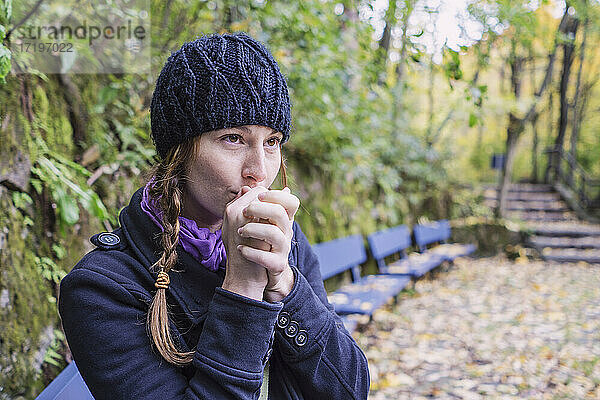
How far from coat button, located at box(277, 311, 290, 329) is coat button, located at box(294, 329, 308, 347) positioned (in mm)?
42

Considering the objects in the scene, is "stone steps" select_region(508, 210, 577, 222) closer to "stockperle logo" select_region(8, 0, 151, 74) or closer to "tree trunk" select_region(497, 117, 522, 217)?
"tree trunk" select_region(497, 117, 522, 217)

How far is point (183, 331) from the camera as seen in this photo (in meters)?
1.20

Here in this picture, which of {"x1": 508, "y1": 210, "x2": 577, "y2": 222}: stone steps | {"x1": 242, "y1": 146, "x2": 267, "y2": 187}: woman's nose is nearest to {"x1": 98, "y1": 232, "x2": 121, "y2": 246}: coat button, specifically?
{"x1": 242, "y1": 146, "x2": 267, "y2": 187}: woman's nose

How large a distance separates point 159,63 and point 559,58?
19.8m

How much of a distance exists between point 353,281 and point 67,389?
4.81 meters

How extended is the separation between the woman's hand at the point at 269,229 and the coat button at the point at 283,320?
14 cm

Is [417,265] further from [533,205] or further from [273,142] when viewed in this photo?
[533,205]

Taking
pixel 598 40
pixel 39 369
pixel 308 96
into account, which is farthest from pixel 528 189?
pixel 39 369

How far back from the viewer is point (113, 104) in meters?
3.25

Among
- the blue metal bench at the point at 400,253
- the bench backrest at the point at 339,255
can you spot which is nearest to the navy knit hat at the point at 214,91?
the bench backrest at the point at 339,255

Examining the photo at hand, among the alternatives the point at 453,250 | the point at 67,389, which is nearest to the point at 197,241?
the point at 67,389

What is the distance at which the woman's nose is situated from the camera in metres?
1.21

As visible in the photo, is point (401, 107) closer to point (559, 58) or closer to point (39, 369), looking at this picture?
point (39, 369)

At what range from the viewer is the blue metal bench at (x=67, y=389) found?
1.55 m
